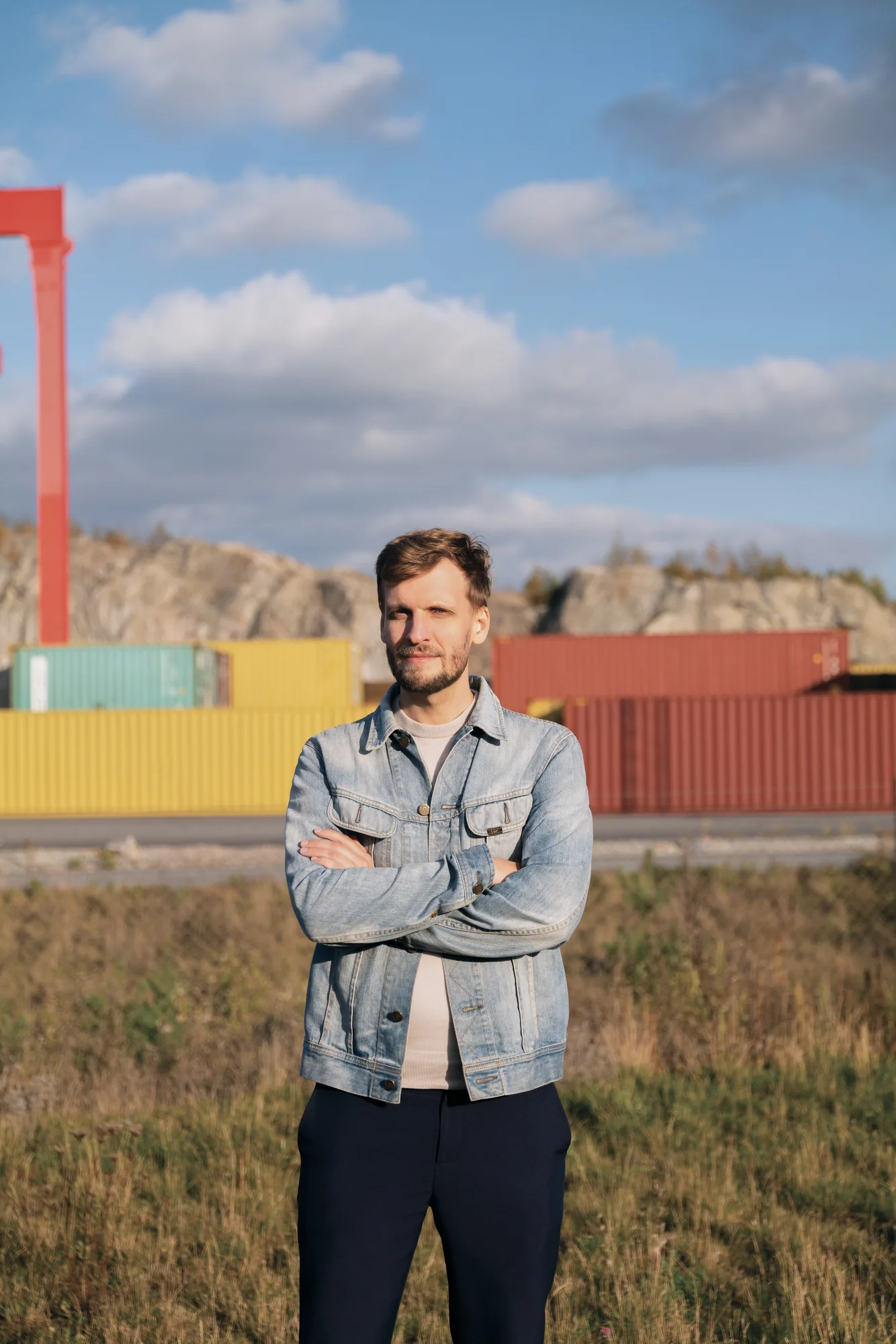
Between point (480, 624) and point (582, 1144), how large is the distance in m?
3.19

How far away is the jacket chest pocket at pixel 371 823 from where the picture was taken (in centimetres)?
221

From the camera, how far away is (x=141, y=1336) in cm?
305

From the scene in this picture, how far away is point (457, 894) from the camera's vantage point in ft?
6.71

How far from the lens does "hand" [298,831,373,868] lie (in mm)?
2167

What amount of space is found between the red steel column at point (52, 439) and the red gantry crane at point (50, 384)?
0.05 feet

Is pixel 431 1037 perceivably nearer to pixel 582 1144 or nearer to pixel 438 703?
pixel 438 703

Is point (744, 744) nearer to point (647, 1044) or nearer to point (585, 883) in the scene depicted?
point (647, 1044)

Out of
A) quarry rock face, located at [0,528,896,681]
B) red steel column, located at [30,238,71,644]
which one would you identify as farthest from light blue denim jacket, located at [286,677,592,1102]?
quarry rock face, located at [0,528,896,681]

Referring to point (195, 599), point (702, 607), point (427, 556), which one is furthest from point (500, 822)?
point (195, 599)

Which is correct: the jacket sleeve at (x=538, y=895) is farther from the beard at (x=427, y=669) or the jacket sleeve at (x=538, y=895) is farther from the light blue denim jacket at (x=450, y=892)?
the beard at (x=427, y=669)

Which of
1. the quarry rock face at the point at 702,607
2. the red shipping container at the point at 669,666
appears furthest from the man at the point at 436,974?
the quarry rock face at the point at 702,607

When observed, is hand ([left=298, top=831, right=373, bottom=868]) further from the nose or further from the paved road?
the paved road

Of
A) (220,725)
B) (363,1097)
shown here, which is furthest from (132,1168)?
(220,725)

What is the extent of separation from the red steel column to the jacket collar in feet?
85.5
